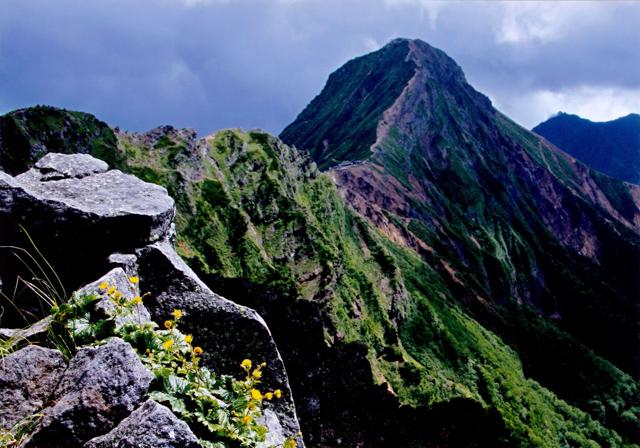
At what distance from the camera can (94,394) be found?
375cm

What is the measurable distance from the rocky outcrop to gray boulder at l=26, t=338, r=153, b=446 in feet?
0.03

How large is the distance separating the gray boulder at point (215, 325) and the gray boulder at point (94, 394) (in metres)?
2.00

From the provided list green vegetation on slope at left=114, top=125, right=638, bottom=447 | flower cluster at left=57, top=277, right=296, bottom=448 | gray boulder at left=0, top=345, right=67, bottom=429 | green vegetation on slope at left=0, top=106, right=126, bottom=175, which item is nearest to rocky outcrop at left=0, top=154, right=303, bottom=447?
gray boulder at left=0, top=345, right=67, bottom=429

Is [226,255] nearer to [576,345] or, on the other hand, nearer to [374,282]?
[374,282]

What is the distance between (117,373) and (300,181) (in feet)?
281

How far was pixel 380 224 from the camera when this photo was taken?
118438mm

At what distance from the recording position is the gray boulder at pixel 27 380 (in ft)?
12.1

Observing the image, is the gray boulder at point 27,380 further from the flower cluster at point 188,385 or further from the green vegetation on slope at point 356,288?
the green vegetation on slope at point 356,288

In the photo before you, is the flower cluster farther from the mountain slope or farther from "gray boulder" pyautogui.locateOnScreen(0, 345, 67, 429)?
the mountain slope

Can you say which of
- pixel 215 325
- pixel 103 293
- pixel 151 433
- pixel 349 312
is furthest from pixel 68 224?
pixel 349 312

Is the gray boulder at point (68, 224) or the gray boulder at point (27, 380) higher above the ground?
the gray boulder at point (68, 224)

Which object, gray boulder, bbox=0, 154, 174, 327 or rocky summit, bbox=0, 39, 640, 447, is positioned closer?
gray boulder, bbox=0, 154, 174, 327

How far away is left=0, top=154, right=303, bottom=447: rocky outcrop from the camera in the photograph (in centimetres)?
379

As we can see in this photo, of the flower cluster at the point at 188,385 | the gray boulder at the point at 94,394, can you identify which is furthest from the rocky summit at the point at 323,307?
the flower cluster at the point at 188,385
